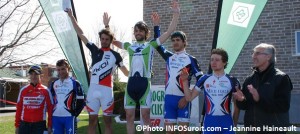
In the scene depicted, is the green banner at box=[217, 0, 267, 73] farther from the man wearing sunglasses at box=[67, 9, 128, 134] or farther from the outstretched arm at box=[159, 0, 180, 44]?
the man wearing sunglasses at box=[67, 9, 128, 134]

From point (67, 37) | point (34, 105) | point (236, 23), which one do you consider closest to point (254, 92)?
point (236, 23)

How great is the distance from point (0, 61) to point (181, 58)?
14.3 m

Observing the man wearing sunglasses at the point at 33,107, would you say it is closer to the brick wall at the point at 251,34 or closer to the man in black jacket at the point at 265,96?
the man in black jacket at the point at 265,96

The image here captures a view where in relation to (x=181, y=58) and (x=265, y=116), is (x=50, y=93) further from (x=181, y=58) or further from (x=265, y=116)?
(x=265, y=116)

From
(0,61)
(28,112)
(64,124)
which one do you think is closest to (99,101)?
(64,124)

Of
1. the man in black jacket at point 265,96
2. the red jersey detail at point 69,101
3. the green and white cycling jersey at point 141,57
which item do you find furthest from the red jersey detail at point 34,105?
the man in black jacket at point 265,96

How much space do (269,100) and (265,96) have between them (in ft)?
0.20

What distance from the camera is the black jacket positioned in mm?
4047

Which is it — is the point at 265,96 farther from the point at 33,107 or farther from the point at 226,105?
the point at 33,107

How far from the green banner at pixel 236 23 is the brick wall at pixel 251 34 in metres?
5.49

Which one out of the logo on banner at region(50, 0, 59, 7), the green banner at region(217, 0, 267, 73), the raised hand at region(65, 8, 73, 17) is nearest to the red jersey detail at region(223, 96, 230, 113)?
the green banner at region(217, 0, 267, 73)

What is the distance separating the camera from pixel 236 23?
5578mm

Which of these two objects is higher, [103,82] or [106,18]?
[106,18]

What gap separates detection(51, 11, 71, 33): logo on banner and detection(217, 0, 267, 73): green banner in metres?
2.97
